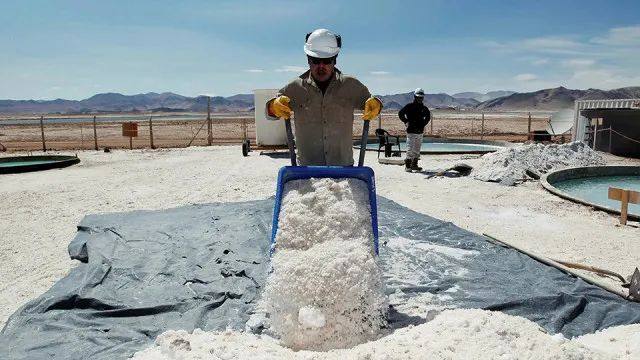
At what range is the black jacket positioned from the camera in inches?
399

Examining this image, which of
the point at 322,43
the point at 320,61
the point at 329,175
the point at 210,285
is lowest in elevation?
the point at 210,285

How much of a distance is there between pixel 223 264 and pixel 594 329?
2996 millimetres

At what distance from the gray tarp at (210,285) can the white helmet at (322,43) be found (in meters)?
1.92

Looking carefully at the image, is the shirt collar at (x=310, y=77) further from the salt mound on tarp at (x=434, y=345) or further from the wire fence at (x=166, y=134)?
the wire fence at (x=166, y=134)

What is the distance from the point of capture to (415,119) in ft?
33.4

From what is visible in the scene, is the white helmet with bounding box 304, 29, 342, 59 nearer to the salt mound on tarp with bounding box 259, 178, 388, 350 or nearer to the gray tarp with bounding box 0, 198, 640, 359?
the salt mound on tarp with bounding box 259, 178, 388, 350

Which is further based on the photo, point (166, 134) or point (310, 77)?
point (166, 134)

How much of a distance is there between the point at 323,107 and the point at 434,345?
193cm

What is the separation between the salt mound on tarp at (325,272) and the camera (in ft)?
9.18

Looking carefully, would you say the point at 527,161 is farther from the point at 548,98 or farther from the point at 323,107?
the point at 548,98


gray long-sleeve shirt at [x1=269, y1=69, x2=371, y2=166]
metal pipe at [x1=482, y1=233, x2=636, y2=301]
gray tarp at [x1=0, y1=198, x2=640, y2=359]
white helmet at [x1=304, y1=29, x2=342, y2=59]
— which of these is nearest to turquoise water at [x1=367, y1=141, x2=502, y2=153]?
gray tarp at [x1=0, y1=198, x2=640, y2=359]

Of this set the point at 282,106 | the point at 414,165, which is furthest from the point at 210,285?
the point at 414,165

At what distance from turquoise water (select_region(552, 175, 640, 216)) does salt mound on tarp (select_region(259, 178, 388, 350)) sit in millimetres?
7318

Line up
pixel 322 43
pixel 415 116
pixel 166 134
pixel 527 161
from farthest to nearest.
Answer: pixel 166 134 < pixel 415 116 < pixel 527 161 < pixel 322 43
